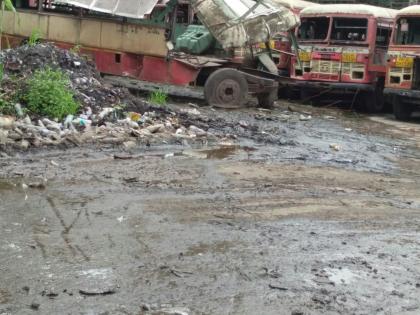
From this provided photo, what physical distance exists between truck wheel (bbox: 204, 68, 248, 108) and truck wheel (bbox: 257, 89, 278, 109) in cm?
89

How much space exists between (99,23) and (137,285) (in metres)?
10.0

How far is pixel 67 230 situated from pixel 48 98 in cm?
422

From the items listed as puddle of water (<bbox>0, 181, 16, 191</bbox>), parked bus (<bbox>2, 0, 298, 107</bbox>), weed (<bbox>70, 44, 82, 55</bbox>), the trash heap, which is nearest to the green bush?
the trash heap

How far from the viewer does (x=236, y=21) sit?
13.0 metres

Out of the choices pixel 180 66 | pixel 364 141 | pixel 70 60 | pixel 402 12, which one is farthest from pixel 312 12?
pixel 70 60

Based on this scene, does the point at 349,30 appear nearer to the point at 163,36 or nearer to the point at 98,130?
the point at 163,36

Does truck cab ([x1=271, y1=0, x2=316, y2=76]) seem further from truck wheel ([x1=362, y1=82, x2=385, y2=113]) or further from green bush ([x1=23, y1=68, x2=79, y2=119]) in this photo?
green bush ([x1=23, y1=68, x2=79, y2=119])

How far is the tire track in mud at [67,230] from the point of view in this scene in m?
4.52

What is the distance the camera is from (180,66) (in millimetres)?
12891

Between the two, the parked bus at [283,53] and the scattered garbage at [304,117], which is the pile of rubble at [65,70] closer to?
the scattered garbage at [304,117]

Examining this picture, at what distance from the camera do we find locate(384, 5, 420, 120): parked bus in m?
14.4

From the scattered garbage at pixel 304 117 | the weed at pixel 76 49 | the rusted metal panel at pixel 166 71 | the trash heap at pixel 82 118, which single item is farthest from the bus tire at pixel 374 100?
the trash heap at pixel 82 118

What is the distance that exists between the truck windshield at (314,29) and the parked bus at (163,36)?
2.96m

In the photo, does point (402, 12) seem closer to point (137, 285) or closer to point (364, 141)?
point (364, 141)
